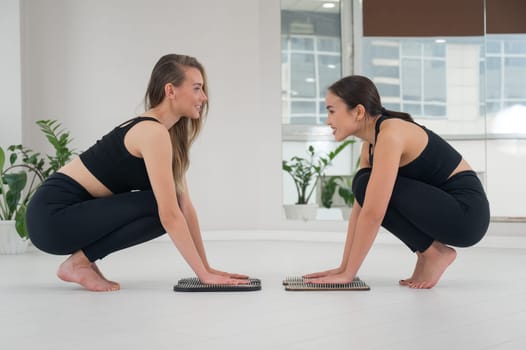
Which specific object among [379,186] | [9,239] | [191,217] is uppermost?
[379,186]

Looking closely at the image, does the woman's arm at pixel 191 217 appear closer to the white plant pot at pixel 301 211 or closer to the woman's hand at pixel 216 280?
the woman's hand at pixel 216 280

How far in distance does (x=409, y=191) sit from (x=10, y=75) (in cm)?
321

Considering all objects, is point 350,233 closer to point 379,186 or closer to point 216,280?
point 379,186

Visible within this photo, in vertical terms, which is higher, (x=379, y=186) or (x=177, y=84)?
(x=177, y=84)

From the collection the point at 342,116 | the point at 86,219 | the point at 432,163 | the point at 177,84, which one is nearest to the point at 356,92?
the point at 342,116

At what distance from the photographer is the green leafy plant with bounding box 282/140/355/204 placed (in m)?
4.93

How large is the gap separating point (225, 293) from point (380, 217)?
0.58 metres

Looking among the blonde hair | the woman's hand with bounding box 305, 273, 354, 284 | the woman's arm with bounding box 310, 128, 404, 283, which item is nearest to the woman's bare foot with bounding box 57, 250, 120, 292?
the blonde hair

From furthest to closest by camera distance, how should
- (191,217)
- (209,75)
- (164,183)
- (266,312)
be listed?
(209,75)
(191,217)
(164,183)
(266,312)

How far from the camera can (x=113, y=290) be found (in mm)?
2551

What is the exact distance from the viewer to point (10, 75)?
15.6 feet

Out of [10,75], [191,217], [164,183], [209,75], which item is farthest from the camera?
[209,75]

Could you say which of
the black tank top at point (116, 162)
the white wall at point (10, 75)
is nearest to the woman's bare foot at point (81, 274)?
the black tank top at point (116, 162)

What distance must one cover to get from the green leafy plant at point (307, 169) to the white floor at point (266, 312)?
4.95 ft
